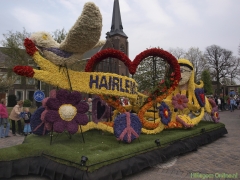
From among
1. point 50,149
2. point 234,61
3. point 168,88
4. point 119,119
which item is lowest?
point 50,149

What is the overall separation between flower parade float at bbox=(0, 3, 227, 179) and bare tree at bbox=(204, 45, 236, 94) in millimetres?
38902

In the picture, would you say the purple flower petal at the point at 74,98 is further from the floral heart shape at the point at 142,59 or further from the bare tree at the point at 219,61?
the bare tree at the point at 219,61

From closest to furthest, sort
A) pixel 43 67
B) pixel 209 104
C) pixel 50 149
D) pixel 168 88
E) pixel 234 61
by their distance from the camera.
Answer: pixel 50 149, pixel 43 67, pixel 168 88, pixel 209 104, pixel 234 61

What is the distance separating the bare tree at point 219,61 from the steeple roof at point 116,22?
17.3m

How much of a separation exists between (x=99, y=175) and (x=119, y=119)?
2.16 m

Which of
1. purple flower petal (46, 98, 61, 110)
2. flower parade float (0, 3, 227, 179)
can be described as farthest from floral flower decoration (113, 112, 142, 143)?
purple flower petal (46, 98, 61, 110)

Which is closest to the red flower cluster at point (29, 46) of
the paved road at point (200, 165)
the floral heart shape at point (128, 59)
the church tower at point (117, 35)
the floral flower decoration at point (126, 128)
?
the floral heart shape at point (128, 59)

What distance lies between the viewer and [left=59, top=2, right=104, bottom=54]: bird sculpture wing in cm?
526

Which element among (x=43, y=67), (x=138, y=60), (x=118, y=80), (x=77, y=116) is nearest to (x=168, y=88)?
(x=138, y=60)

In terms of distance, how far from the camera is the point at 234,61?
43.3m

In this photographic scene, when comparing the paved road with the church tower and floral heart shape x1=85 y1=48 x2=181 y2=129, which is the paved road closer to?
floral heart shape x1=85 y1=48 x2=181 y2=129

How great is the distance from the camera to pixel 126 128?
6.43 meters

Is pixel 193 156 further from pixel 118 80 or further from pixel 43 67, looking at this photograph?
pixel 43 67

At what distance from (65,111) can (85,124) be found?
680 millimetres
